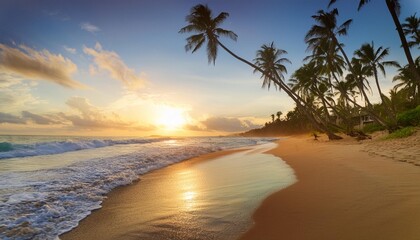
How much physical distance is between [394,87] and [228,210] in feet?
178

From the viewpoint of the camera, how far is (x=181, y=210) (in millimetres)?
4719

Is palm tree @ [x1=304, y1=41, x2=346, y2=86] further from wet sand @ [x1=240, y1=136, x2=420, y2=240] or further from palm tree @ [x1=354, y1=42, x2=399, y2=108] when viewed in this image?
wet sand @ [x1=240, y1=136, x2=420, y2=240]

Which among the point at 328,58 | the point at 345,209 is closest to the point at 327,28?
the point at 328,58

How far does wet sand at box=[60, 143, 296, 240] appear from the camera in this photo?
372 cm

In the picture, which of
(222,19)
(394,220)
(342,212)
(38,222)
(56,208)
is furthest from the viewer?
(222,19)

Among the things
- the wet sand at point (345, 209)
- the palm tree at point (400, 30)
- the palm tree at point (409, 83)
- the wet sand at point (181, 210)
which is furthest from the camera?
the palm tree at point (409, 83)

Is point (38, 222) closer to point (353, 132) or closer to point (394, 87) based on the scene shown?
point (353, 132)

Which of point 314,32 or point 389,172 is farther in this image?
point 314,32

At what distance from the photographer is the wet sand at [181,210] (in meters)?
3.72

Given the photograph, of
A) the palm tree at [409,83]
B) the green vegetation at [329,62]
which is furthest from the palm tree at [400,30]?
the palm tree at [409,83]

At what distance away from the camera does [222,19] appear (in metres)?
23.0

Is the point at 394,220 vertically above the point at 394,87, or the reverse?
the point at 394,87

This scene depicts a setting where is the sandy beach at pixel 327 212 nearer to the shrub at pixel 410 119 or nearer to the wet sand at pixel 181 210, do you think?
the wet sand at pixel 181 210

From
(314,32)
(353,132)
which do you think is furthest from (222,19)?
(353,132)
